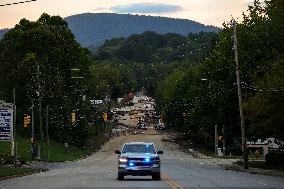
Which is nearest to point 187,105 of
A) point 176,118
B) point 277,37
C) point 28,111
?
point 176,118

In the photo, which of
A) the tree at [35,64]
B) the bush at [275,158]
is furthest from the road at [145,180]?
the tree at [35,64]

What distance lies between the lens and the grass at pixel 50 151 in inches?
3028

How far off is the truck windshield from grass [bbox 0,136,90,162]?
31840 mm

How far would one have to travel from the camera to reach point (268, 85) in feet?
160

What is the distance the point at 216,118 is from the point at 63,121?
34877 millimetres

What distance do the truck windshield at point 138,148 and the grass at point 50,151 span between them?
104ft

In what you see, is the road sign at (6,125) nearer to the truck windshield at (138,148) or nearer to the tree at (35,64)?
the truck windshield at (138,148)

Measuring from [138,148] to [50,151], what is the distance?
58.1 meters

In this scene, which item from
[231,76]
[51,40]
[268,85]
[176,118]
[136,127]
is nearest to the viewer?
[268,85]

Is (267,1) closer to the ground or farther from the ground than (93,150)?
farther from the ground

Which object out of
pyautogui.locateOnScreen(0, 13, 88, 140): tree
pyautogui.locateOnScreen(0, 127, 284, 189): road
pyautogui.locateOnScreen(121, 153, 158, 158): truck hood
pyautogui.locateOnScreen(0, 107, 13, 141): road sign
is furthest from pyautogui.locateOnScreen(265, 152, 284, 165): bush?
pyautogui.locateOnScreen(0, 13, 88, 140): tree

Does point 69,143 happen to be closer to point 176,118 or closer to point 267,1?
point 176,118

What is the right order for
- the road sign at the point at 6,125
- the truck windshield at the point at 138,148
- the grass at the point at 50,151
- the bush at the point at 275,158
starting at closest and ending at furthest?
the truck windshield at the point at 138,148
the road sign at the point at 6,125
the bush at the point at 275,158
the grass at the point at 50,151

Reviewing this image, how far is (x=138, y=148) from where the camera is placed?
3638 centimetres
